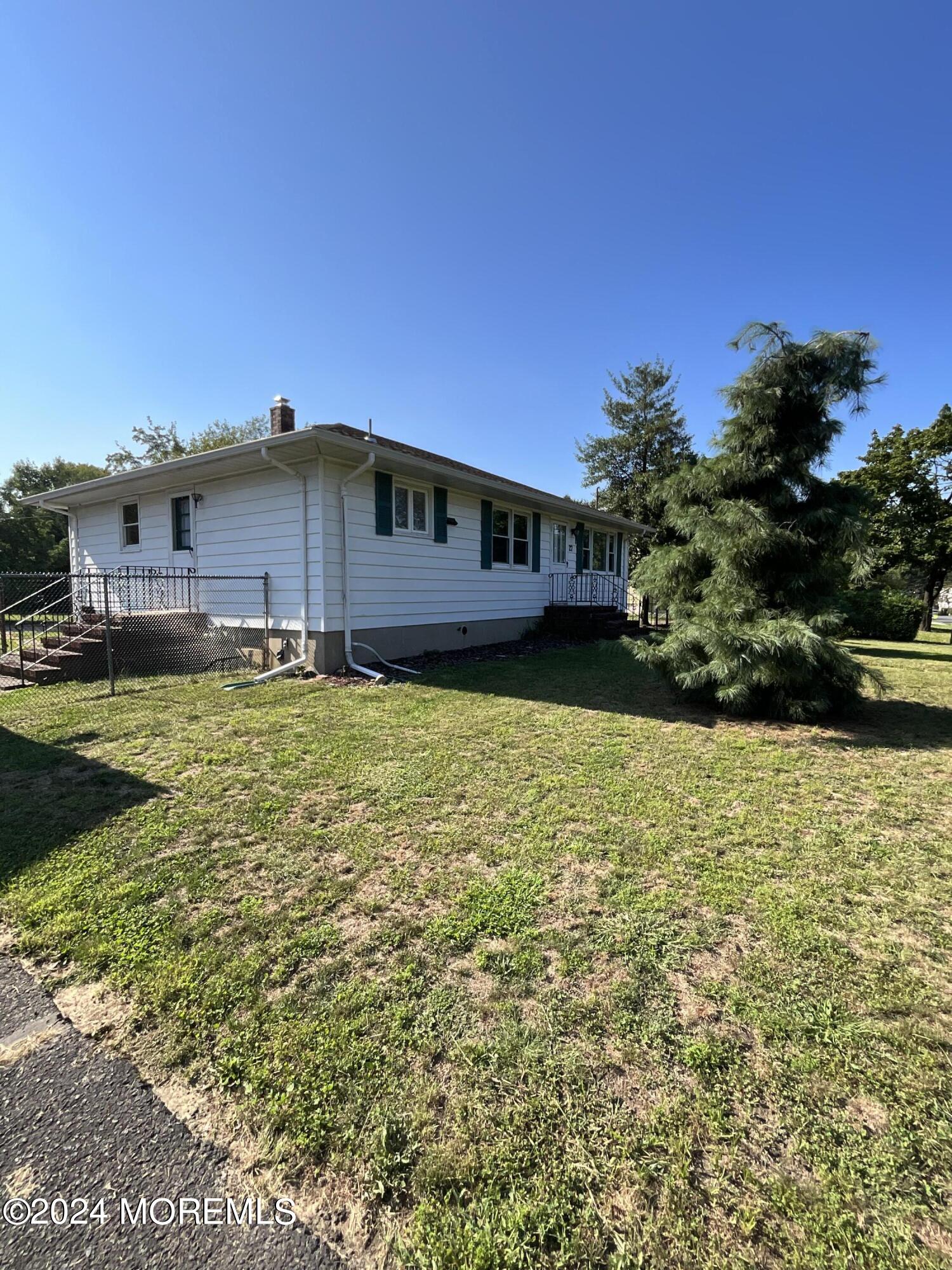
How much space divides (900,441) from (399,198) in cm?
2585

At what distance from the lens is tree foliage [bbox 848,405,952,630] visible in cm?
2206

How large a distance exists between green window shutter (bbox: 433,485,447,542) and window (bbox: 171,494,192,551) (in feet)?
15.2

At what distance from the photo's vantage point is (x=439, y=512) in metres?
9.47

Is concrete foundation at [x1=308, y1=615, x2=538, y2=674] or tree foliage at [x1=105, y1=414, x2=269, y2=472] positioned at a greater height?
tree foliage at [x1=105, y1=414, x2=269, y2=472]

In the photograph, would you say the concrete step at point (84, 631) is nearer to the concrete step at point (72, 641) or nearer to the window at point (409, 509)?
the concrete step at point (72, 641)

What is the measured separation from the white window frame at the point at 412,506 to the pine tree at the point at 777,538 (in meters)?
4.76

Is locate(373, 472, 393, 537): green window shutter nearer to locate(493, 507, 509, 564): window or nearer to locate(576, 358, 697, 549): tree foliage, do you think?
locate(493, 507, 509, 564): window

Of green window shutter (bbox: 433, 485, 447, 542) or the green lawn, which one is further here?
green window shutter (bbox: 433, 485, 447, 542)

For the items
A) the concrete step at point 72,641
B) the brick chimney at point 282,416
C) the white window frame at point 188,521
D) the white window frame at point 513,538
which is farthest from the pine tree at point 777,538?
the white window frame at point 188,521

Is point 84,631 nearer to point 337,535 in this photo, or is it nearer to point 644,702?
point 337,535

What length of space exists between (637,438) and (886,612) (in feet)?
39.6

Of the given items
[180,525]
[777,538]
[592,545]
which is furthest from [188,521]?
[592,545]

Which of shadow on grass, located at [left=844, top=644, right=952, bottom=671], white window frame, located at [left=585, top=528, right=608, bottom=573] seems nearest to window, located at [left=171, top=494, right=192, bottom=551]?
white window frame, located at [left=585, top=528, right=608, bottom=573]

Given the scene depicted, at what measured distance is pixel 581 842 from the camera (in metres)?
2.90
